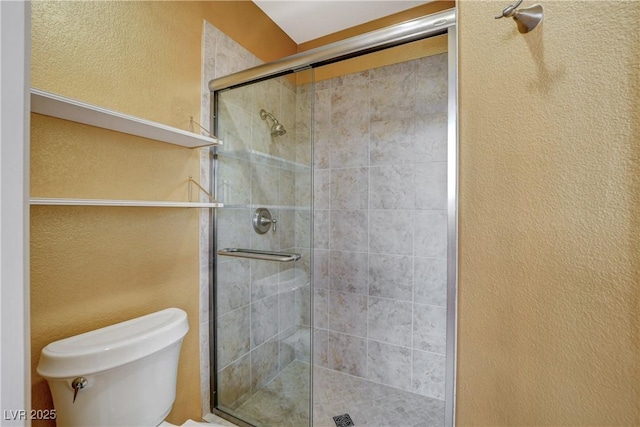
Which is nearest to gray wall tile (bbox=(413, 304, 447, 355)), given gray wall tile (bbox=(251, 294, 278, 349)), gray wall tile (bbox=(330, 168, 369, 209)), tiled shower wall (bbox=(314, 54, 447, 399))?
tiled shower wall (bbox=(314, 54, 447, 399))

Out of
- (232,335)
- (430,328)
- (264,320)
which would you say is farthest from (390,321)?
(232,335)

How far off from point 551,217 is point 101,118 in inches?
51.4

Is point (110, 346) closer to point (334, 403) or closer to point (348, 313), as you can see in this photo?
point (334, 403)

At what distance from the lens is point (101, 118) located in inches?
34.1

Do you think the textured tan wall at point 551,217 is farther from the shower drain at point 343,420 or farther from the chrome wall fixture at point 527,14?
the shower drain at point 343,420

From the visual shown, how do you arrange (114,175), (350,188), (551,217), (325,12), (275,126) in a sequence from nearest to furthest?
(551,217) → (114,175) → (275,126) → (325,12) → (350,188)

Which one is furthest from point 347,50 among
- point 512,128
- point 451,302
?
point 451,302

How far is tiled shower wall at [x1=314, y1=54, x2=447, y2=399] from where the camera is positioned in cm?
167

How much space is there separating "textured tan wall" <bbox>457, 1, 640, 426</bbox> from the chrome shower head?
2.69 ft

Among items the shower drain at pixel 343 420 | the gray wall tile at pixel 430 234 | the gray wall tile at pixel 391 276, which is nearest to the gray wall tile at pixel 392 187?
the gray wall tile at pixel 430 234

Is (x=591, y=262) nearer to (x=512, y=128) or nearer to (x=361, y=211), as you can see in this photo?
(x=512, y=128)

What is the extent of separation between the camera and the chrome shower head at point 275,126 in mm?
1295

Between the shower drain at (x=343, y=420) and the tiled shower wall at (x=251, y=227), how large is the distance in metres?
0.47

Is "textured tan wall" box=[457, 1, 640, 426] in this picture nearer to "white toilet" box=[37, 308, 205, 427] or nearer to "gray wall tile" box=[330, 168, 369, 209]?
"white toilet" box=[37, 308, 205, 427]
